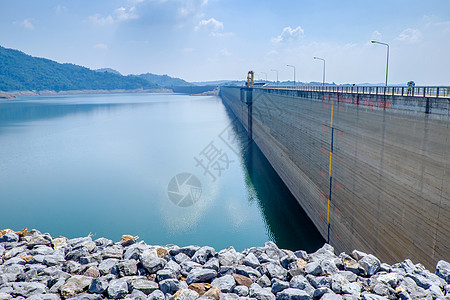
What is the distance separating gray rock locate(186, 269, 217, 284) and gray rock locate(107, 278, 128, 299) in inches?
52.1

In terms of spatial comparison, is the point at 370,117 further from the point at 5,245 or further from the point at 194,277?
the point at 5,245

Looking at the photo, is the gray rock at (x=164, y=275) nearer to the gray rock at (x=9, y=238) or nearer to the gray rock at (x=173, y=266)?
the gray rock at (x=173, y=266)

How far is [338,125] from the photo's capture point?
691 inches

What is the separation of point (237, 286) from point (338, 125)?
12.9 metres

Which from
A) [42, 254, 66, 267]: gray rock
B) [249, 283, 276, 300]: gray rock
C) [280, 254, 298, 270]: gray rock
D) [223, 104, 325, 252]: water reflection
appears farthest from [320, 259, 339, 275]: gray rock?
[223, 104, 325, 252]: water reflection

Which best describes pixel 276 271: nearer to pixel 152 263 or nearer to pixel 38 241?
pixel 152 263

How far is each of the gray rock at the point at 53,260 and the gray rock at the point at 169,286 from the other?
2.98 meters

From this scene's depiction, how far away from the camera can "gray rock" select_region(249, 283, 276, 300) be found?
6.46 metres

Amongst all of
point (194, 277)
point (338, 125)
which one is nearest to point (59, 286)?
point (194, 277)

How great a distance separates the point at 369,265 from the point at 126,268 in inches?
214

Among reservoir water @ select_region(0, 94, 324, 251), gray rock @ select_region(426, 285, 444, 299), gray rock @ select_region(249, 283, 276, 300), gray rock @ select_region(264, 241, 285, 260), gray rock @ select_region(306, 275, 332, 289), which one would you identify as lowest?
reservoir water @ select_region(0, 94, 324, 251)

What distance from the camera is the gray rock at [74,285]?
6.53 m

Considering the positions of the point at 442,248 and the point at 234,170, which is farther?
the point at 234,170

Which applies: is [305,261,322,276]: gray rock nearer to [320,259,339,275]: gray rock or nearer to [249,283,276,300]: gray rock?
[320,259,339,275]: gray rock
